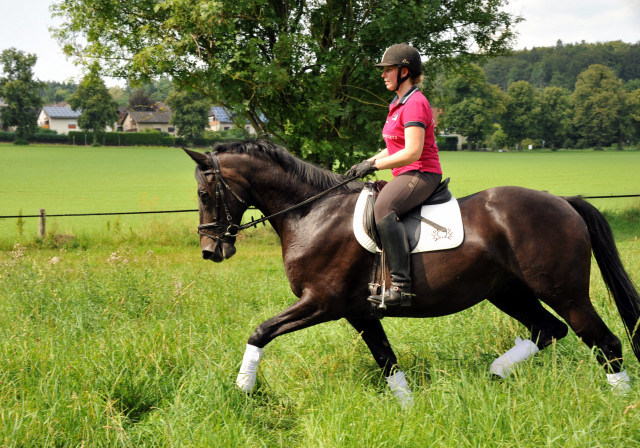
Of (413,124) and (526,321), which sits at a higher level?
(413,124)

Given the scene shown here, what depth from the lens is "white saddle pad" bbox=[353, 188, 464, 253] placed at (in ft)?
13.8

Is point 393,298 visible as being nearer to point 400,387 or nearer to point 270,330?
point 400,387

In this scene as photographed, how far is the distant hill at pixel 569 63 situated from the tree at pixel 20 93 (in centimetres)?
5614

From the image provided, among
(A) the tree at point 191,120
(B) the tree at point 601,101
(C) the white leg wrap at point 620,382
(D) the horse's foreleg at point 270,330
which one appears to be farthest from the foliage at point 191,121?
(C) the white leg wrap at point 620,382

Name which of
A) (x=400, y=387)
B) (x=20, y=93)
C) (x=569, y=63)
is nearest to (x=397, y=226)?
(x=400, y=387)

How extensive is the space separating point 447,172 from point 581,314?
42.2m

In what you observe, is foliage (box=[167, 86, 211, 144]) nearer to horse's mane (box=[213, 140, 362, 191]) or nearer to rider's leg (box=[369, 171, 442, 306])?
horse's mane (box=[213, 140, 362, 191])

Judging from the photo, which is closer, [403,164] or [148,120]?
[403,164]

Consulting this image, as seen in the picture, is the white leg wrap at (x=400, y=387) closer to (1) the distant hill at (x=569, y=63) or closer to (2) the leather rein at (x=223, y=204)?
(2) the leather rein at (x=223, y=204)

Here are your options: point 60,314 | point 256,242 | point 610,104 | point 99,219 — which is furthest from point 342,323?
point 610,104

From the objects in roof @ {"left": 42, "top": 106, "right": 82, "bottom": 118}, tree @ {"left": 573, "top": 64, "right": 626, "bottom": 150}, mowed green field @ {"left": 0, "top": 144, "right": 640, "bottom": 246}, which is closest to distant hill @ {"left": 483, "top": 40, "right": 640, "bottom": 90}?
tree @ {"left": 573, "top": 64, "right": 626, "bottom": 150}

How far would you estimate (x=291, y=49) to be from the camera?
1263cm

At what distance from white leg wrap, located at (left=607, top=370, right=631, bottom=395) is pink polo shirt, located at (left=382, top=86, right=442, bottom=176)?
6.53ft

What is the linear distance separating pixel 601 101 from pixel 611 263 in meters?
38.0
